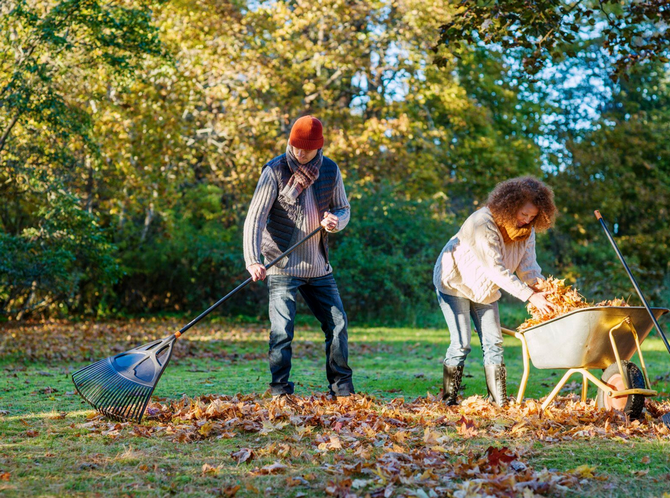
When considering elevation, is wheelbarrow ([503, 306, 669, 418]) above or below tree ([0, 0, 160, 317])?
below

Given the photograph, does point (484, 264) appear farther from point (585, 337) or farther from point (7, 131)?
point (7, 131)

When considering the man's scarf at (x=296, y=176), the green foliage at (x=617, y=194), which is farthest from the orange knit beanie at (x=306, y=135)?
the green foliage at (x=617, y=194)

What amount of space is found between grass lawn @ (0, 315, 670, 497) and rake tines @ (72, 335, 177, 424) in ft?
0.39

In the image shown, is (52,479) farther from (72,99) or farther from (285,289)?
(72,99)

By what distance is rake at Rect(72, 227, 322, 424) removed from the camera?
4.66m

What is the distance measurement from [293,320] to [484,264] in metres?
1.35

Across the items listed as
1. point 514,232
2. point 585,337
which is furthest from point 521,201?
point 585,337

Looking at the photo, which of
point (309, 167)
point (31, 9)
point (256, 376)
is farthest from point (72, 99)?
point (309, 167)

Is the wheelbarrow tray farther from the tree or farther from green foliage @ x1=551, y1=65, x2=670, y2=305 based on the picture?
green foliage @ x1=551, y1=65, x2=670, y2=305

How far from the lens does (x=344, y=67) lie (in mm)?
15711

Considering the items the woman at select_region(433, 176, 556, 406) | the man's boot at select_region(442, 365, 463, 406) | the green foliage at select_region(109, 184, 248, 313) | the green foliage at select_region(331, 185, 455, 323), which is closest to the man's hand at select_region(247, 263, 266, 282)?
the woman at select_region(433, 176, 556, 406)

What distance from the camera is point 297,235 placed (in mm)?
5281

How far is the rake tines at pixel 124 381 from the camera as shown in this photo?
15.3 ft

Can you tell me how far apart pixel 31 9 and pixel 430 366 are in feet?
23.8
